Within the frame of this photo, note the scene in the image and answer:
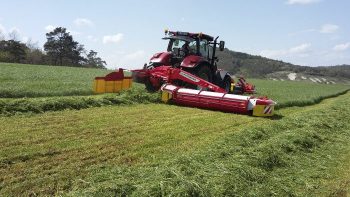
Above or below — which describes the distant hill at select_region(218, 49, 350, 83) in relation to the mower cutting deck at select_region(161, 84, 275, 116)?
above

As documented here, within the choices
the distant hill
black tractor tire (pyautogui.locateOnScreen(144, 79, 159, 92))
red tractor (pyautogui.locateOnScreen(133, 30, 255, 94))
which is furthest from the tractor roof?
the distant hill

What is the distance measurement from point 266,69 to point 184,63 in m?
103

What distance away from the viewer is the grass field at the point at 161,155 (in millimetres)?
4931

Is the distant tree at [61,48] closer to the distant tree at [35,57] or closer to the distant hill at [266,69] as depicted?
the distant tree at [35,57]

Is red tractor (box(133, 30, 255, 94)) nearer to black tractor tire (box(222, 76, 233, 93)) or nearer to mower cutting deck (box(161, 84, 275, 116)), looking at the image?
black tractor tire (box(222, 76, 233, 93))

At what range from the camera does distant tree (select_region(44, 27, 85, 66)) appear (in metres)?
65.5

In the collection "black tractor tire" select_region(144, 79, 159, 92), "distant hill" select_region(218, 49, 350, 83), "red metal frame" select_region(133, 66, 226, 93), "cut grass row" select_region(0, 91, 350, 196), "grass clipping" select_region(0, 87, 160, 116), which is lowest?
"cut grass row" select_region(0, 91, 350, 196)

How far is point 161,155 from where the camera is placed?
258 inches

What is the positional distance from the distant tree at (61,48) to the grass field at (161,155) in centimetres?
5755

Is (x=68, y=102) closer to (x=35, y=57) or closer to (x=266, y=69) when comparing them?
(x=35, y=57)

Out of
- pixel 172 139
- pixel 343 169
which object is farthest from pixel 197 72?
pixel 343 169

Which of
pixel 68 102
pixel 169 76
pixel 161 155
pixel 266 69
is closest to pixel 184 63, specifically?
pixel 169 76

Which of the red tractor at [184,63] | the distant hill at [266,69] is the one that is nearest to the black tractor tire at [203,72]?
the red tractor at [184,63]

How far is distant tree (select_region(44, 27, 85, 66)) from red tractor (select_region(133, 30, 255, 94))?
53267mm
